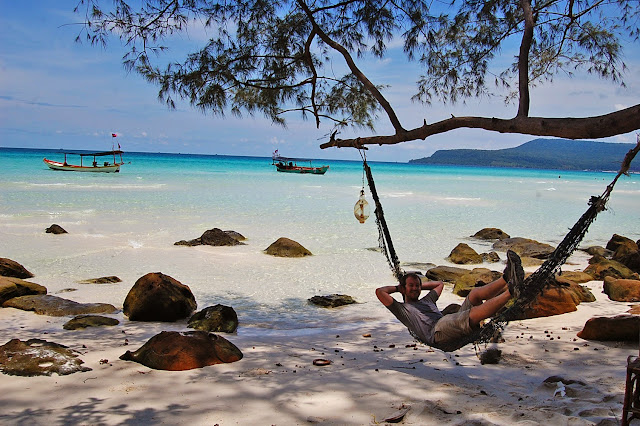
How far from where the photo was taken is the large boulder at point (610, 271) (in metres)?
7.81

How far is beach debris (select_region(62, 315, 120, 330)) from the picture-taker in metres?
5.08

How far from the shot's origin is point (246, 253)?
9844 mm

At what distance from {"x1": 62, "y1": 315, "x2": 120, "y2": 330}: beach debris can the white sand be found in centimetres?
11

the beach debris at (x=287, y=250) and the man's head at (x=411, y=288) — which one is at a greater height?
the man's head at (x=411, y=288)

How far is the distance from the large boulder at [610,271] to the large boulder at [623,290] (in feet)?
3.81

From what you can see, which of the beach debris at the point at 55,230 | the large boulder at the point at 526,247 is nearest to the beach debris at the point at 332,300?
the large boulder at the point at 526,247

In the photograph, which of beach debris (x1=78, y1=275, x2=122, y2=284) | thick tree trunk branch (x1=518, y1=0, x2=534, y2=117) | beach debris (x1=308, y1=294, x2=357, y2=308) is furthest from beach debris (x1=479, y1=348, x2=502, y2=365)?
beach debris (x1=78, y1=275, x2=122, y2=284)

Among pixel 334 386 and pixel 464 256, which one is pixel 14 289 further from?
pixel 464 256

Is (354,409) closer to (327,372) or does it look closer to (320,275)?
(327,372)

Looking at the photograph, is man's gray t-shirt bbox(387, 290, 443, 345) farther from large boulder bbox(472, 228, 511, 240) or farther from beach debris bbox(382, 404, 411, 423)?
large boulder bbox(472, 228, 511, 240)

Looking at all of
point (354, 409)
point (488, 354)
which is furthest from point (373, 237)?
point (354, 409)

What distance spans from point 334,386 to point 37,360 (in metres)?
2.07

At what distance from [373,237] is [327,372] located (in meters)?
8.31

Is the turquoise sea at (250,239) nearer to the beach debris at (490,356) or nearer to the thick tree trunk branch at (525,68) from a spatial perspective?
the beach debris at (490,356)
